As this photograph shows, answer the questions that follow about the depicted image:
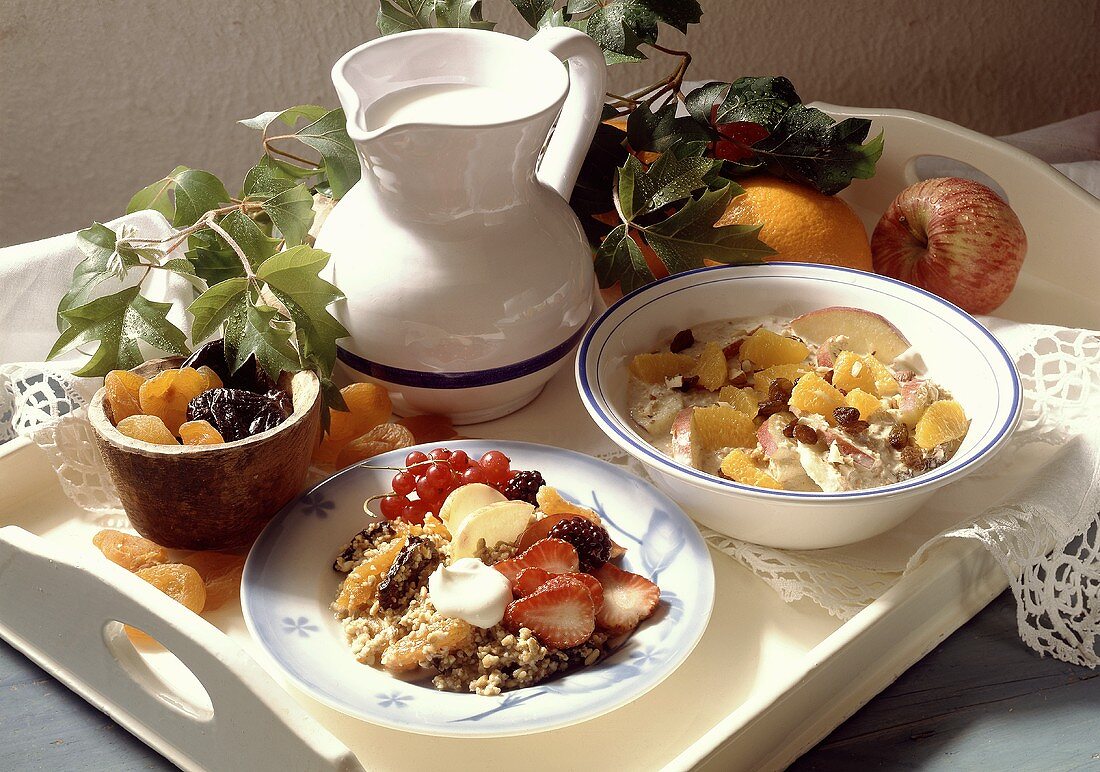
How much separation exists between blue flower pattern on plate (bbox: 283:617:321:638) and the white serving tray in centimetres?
3

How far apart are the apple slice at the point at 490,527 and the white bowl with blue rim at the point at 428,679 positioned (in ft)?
0.26

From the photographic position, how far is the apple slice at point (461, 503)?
0.72 m

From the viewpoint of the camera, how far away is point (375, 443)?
2.78 ft

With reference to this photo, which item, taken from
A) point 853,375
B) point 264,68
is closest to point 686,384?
point 853,375

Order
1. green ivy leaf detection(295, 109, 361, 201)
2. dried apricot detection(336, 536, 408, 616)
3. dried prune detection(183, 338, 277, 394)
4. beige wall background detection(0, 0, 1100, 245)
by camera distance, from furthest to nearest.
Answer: beige wall background detection(0, 0, 1100, 245) < green ivy leaf detection(295, 109, 361, 201) < dried prune detection(183, 338, 277, 394) < dried apricot detection(336, 536, 408, 616)

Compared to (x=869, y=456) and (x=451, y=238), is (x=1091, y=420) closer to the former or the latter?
(x=869, y=456)

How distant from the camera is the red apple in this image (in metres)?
1.00

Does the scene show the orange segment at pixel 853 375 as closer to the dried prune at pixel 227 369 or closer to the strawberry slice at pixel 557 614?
the strawberry slice at pixel 557 614

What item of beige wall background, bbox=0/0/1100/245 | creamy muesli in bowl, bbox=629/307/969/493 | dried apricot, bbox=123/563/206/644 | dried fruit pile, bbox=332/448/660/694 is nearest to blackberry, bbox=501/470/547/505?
dried fruit pile, bbox=332/448/660/694

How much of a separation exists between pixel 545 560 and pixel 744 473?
0.52 feet

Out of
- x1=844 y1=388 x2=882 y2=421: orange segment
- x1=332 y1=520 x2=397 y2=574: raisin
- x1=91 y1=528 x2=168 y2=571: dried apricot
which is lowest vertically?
x1=91 y1=528 x2=168 y2=571: dried apricot

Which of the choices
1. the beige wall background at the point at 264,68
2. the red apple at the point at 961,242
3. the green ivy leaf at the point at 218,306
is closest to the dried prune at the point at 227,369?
the green ivy leaf at the point at 218,306

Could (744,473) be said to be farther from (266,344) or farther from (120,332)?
(120,332)

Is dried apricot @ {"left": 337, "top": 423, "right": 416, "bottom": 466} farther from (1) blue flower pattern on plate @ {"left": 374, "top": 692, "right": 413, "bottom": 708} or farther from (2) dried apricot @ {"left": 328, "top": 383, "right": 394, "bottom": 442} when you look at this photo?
(1) blue flower pattern on plate @ {"left": 374, "top": 692, "right": 413, "bottom": 708}
